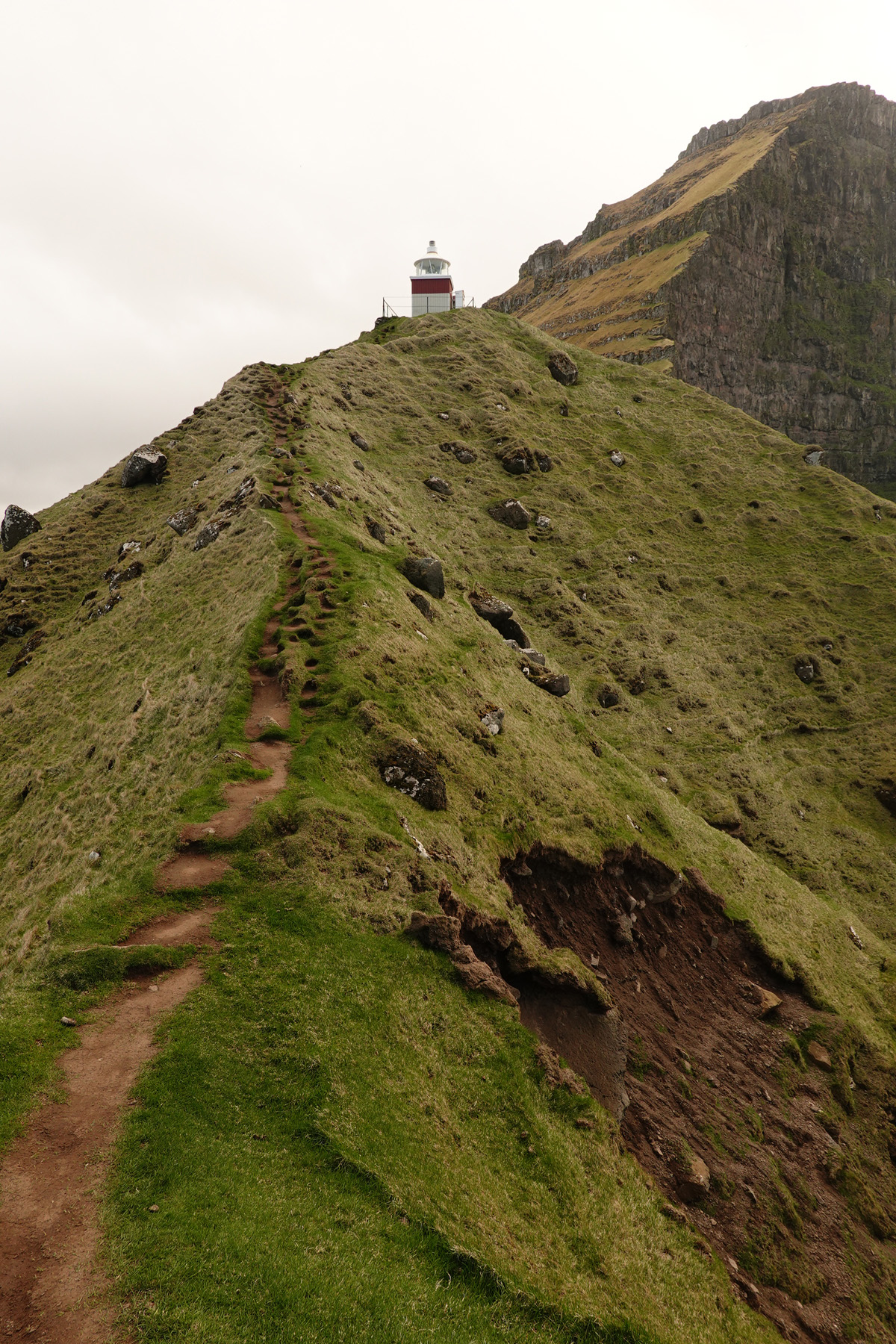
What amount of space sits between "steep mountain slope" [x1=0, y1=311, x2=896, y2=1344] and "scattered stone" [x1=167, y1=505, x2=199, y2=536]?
2.35ft

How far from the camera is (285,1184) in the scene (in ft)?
42.9

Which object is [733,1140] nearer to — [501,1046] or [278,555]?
[501,1046]

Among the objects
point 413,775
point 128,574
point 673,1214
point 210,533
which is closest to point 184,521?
point 128,574

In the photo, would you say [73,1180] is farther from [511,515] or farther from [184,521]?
[511,515]

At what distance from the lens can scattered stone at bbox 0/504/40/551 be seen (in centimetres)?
6431

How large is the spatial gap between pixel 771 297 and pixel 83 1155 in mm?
212564

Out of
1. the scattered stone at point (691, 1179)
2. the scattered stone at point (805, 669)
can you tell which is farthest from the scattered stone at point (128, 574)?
the scattered stone at point (805, 669)

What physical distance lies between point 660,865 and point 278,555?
25.3 meters

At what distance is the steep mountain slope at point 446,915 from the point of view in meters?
13.4

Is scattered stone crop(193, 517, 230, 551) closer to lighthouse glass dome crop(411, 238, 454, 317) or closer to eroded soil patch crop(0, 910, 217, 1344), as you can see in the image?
eroded soil patch crop(0, 910, 217, 1344)

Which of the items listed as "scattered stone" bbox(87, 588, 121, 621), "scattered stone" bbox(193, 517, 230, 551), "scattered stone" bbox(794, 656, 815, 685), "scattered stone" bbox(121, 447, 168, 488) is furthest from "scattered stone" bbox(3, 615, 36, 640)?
"scattered stone" bbox(794, 656, 815, 685)

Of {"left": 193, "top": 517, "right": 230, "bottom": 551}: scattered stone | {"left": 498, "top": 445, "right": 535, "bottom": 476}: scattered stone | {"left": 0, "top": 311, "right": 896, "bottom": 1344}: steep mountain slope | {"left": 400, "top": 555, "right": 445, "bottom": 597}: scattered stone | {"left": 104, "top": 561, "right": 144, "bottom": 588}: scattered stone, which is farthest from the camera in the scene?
{"left": 498, "top": 445, "right": 535, "bottom": 476}: scattered stone

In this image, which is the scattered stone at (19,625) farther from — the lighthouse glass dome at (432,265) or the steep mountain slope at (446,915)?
the lighthouse glass dome at (432,265)

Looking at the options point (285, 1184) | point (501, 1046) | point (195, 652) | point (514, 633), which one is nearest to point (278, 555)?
point (195, 652)
